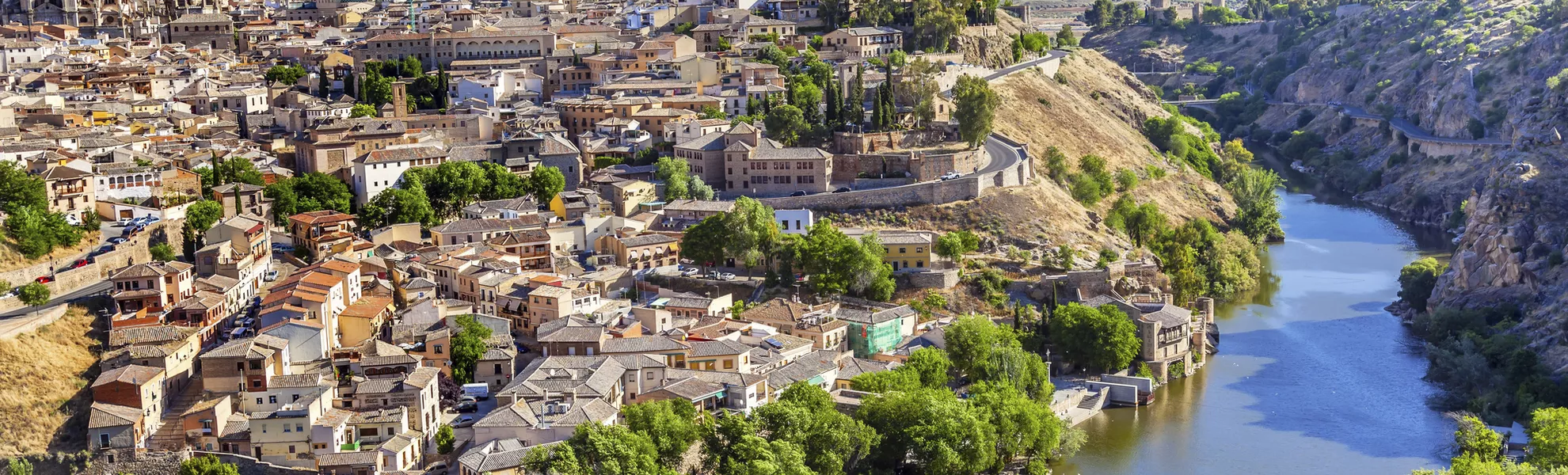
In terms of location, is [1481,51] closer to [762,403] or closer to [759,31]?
[759,31]

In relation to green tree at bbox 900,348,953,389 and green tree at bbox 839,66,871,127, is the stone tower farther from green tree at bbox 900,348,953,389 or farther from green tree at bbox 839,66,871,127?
green tree at bbox 900,348,953,389

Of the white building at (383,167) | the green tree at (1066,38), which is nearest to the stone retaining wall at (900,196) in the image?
the white building at (383,167)

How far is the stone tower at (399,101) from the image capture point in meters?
58.0

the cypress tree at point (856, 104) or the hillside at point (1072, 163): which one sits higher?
the cypress tree at point (856, 104)

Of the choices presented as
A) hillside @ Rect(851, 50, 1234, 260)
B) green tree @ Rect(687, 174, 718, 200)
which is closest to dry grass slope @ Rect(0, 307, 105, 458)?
green tree @ Rect(687, 174, 718, 200)

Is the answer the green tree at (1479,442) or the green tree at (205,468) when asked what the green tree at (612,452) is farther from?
the green tree at (1479,442)

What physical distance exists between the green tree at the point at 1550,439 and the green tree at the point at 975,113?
2156cm

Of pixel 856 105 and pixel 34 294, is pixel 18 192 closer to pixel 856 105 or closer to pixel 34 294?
pixel 34 294

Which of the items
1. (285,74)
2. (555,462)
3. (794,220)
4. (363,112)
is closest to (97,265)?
(555,462)

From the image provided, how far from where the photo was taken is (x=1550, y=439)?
35.7 m

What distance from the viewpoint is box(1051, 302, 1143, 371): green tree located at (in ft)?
140

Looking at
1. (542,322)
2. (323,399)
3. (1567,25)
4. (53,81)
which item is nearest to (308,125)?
(53,81)

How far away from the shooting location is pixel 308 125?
2163 inches

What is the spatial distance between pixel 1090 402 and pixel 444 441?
14.8 m
